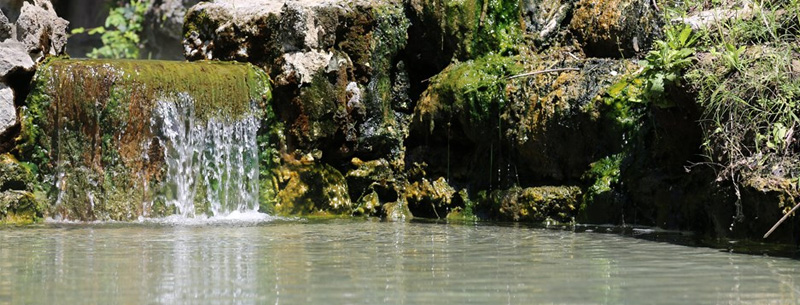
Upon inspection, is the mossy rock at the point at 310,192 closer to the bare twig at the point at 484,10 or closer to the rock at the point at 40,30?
the bare twig at the point at 484,10

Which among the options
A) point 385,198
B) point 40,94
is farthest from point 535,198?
point 40,94

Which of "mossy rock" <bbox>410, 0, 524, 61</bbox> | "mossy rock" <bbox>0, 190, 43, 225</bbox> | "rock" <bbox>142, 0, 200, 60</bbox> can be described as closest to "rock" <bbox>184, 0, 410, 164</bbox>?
"mossy rock" <bbox>410, 0, 524, 61</bbox>

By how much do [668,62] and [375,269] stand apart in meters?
2.94

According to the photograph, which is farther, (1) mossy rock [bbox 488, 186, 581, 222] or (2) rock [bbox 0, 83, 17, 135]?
(2) rock [bbox 0, 83, 17, 135]

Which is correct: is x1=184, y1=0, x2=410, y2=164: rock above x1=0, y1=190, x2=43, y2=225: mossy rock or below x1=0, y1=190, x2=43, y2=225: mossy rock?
above

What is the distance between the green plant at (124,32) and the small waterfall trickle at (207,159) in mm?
6720

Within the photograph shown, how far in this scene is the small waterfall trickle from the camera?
30.8ft

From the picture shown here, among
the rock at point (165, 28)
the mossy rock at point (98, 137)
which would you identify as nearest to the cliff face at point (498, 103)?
the mossy rock at point (98, 137)

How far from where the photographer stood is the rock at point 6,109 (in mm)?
8922

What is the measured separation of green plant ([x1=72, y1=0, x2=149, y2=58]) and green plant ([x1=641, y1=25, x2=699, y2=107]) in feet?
34.3

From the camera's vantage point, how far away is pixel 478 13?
990cm

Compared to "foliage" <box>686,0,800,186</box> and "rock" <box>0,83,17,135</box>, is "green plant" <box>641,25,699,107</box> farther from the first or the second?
"rock" <box>0,83,17,135</box>

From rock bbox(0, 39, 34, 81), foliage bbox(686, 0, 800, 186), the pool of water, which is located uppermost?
rock bbox(0, 39, 34, 81)

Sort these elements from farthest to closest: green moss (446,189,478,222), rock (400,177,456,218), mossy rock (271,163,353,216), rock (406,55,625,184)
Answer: mossy rock (271,163,353,216) → rock (400,177,456,218) → green moss (446,189,478,222) → rock (406,55,625,184)
